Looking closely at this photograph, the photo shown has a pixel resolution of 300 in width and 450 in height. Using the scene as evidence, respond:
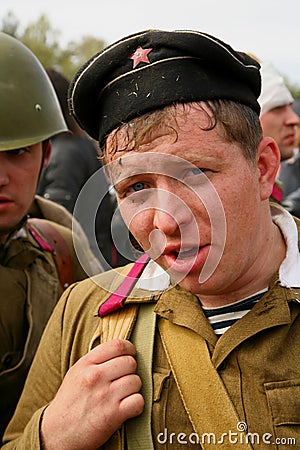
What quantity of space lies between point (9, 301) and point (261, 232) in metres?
1.43

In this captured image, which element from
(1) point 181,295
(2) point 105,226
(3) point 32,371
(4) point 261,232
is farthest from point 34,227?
(4) point 261,232

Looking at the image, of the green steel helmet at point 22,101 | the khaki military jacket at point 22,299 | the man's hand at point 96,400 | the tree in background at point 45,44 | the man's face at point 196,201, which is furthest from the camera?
the tree in background at point 45,44

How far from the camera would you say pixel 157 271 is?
220cm

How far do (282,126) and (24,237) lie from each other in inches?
92.1

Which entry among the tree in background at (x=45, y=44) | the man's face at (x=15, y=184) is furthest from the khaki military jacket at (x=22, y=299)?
the tree in background at (x=45, y=44)

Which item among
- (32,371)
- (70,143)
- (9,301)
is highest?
(32,371)

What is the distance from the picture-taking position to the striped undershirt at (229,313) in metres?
2.01

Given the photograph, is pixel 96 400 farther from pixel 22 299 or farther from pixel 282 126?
pixel 282 126

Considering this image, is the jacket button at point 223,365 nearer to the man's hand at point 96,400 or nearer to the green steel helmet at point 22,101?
the man's hand at point 96,400

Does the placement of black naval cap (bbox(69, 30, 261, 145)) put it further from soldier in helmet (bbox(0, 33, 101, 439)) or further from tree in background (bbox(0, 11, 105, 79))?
tree in background (bbox(0, 11, 105, 79))

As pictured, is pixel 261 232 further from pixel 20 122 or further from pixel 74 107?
pixel 20 122
